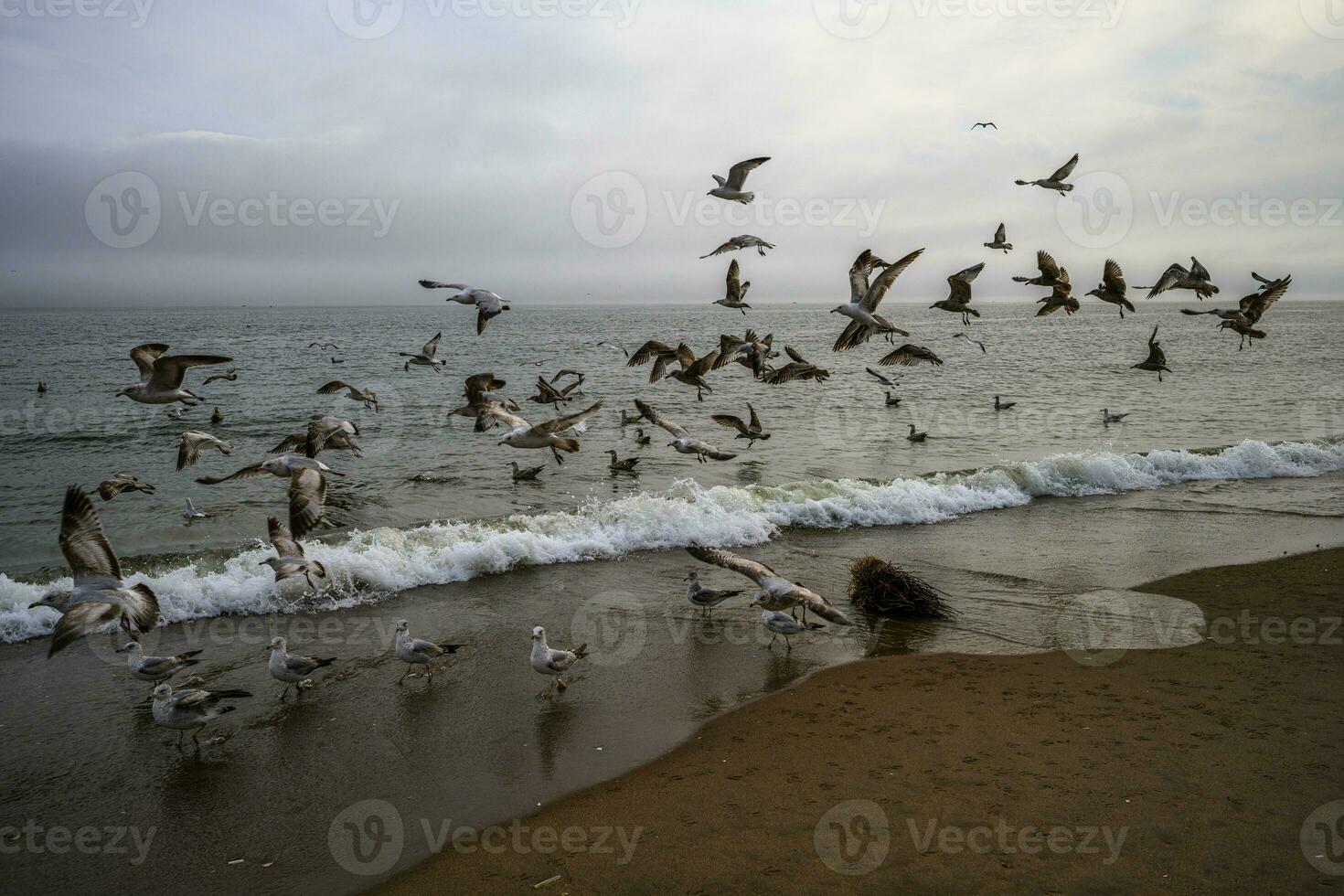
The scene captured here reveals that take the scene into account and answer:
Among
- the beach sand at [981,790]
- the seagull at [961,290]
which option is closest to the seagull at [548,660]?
the beach sand at [981,790]

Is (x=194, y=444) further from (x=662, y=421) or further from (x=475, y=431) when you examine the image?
(x=662, y=421)

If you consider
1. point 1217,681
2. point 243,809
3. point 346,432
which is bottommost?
point 243,809

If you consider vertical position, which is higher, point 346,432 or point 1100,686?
point 346,432

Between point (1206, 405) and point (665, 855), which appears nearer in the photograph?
point (665, 855)

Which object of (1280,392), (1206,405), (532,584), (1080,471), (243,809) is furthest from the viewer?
(1280,392)

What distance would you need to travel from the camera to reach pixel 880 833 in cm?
559

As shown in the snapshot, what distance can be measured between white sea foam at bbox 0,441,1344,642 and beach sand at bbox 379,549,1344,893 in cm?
591

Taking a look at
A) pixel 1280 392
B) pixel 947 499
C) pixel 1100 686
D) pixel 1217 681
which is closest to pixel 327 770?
pixel 1100 686

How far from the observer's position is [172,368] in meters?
9.27

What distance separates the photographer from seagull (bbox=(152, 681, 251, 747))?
23.8 ft

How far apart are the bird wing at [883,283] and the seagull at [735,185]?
8.93 ft

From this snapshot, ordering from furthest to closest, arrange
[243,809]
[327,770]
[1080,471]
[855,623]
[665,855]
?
[1080,471] < [855,623] < [327,770] < [243,809] < [665,855]

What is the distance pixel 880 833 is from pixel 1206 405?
3276 centimetres

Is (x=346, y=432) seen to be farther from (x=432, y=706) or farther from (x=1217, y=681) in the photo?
(x=1217, y=681)
